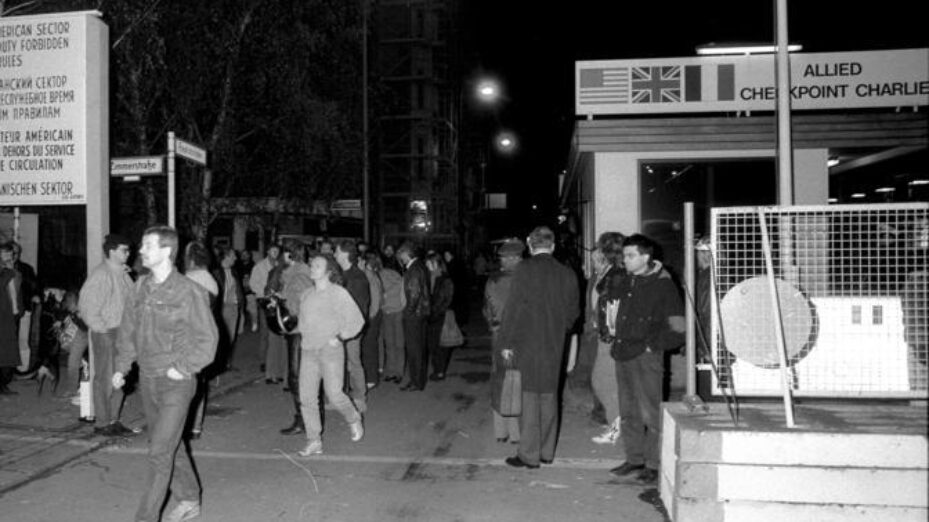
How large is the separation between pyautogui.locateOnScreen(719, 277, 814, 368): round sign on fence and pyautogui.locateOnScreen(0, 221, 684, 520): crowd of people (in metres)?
1.05

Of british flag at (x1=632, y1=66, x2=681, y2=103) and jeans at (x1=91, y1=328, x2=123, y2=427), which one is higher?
british flag at (x1=632, y1=66, x2=681, y2=103)

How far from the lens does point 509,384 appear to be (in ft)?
22.1

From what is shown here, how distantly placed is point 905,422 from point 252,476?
4649 mm

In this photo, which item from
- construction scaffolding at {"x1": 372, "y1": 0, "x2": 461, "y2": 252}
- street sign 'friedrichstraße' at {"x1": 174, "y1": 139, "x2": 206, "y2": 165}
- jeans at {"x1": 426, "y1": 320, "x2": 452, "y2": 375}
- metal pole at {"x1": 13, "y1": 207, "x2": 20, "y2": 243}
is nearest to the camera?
street sign 'friedrichstraße' at {"x1": 174, "y1": 139, "x2": 206, "y2": 165}

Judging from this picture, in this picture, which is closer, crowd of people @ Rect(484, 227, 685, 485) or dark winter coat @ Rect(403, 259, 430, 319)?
crowd of people @ Rect(484, 227, 685, 485)

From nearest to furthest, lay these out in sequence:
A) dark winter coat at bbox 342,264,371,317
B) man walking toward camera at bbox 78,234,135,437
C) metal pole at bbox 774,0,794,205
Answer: man walking toward camera at bbox 78,234,135,437 → metal pole at bbox 774,0,794,205 → dark winter coat at bbox 342,264,371,317

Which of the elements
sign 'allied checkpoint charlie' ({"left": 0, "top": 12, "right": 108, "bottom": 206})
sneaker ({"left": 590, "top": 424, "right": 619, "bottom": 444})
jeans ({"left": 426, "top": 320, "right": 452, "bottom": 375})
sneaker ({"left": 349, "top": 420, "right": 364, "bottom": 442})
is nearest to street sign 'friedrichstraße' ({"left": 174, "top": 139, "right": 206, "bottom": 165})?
sign 'allied checkpoint charlie' ({"left": 0, "top": 12, "right": 108, "bottom": 206})

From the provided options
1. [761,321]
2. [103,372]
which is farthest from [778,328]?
[103,372]

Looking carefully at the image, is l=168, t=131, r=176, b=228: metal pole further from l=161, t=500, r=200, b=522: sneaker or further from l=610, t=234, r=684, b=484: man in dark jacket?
l=610, t=234, r=684, b=484: man in dark jacket

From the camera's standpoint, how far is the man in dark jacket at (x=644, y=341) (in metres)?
6.08

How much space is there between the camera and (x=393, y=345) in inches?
442

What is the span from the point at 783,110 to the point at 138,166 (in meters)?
6.98

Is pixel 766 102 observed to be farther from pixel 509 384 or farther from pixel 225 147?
pixel 225 147

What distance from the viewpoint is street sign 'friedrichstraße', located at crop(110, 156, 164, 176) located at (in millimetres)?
9086
